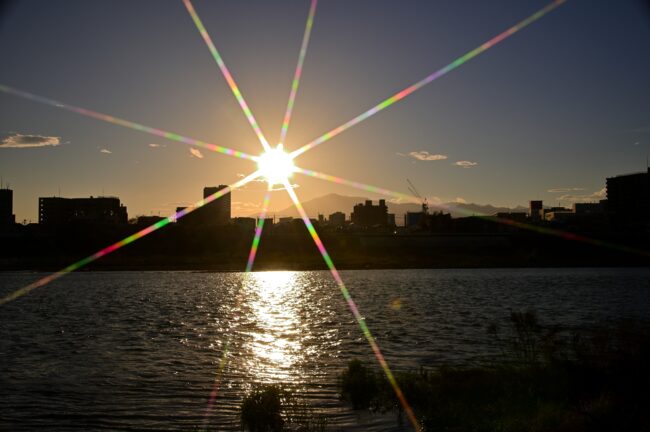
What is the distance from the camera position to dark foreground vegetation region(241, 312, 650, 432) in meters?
17.9

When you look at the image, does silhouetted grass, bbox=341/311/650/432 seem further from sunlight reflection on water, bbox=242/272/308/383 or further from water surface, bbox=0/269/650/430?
sunlight reflection on water, bbox=242/272/308/383

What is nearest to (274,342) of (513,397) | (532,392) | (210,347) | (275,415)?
(210,347)

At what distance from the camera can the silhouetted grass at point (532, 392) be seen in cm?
1773

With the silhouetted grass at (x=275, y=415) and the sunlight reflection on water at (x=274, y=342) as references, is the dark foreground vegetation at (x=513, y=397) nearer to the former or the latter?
the silhouetted grass at (x=275, y=415)

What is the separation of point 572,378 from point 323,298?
2362 inches

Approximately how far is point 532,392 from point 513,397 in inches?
26.5

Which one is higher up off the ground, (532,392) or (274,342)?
(532,392)

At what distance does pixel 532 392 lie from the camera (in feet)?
71.6

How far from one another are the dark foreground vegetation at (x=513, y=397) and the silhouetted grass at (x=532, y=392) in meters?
0.03

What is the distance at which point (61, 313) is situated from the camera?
205 feet

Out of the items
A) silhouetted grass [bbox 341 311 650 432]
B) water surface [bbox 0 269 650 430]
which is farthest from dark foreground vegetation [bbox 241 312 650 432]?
water surface [bbox 0 269 650 430]

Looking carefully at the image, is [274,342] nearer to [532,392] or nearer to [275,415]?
[275,415]

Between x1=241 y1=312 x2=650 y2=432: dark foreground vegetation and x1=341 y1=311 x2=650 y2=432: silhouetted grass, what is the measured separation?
3 cm

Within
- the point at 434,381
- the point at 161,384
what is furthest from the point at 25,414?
the point at 434,381
